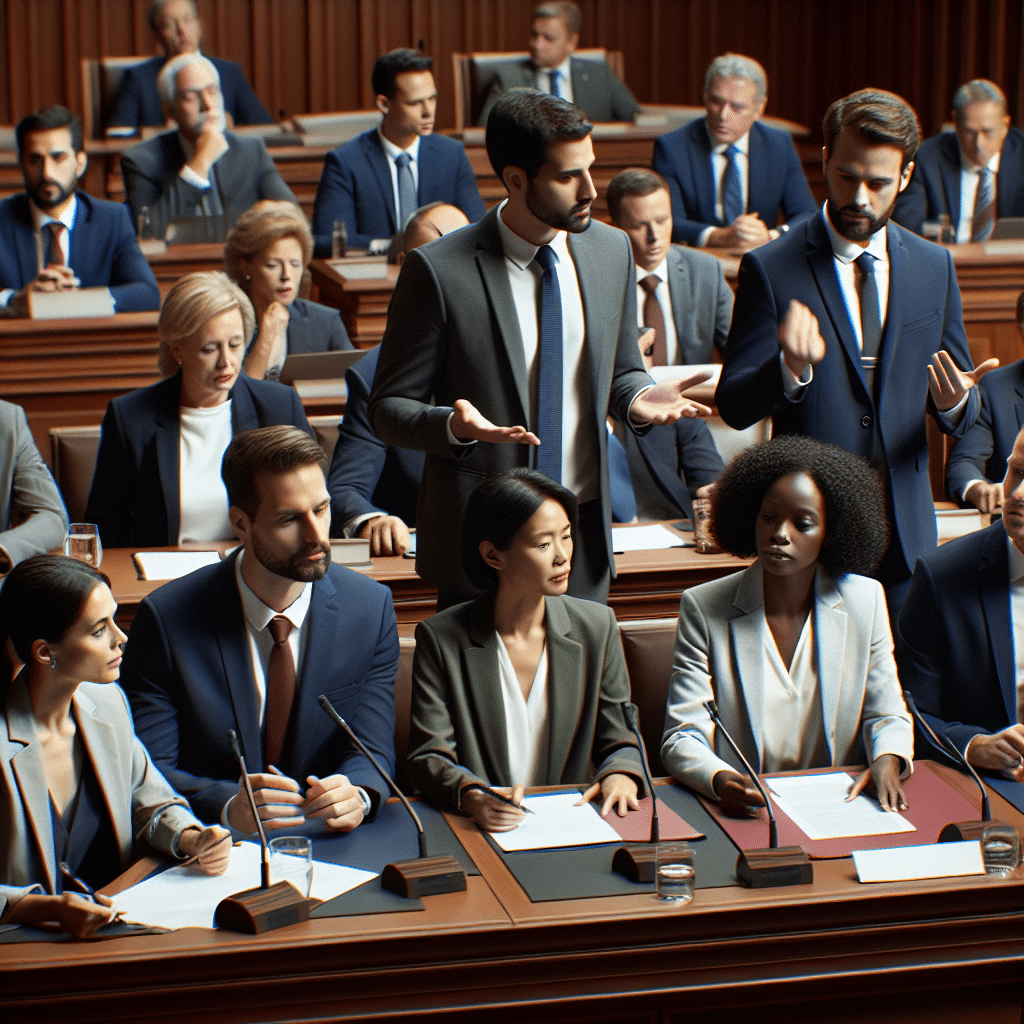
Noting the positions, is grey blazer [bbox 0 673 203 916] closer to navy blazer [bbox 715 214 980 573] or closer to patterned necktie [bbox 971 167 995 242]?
navy blazer [bbox 715 214 980 573]

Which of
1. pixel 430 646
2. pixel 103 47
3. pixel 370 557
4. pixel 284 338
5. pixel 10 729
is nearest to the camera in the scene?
pixel 10 729

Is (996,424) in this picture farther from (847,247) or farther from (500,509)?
(500,509)

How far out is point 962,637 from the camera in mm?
2662

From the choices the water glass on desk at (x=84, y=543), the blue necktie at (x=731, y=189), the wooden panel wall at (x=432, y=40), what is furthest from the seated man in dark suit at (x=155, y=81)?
the water glass on desk at (x=84, y=543)

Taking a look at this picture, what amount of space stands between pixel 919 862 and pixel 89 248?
4238mm

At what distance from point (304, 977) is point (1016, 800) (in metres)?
1.18

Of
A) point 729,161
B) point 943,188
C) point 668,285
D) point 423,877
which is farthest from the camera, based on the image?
point 943,188

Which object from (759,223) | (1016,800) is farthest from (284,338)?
(1016,800)

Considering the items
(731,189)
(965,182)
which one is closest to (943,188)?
(965,182)

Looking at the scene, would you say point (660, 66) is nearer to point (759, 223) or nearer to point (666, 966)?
point (759, 223)

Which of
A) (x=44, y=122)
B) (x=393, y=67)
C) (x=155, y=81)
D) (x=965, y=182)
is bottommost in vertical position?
(x=965, y=182)

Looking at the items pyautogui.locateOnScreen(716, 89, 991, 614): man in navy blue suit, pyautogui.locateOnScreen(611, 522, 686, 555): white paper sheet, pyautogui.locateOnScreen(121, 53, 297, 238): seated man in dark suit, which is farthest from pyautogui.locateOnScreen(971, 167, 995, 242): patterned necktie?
pyautogui.locateOnScreen(716, 89, 991, 614): man in navy blue suit

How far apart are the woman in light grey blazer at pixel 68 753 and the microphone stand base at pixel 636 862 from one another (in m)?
0.56

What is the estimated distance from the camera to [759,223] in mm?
5961
